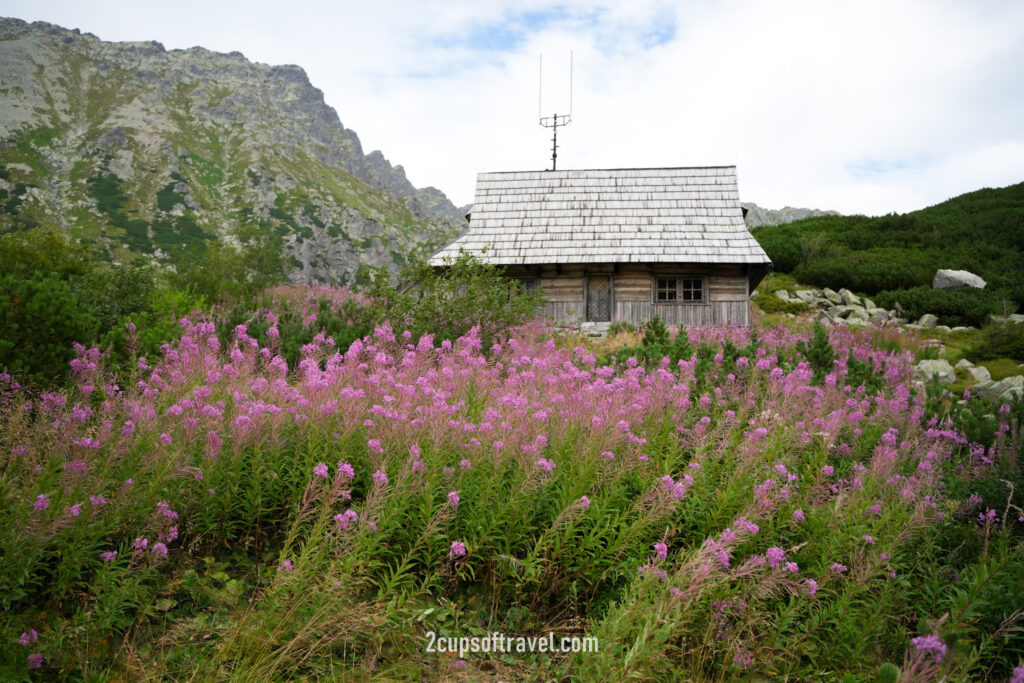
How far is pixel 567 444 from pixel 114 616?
2646 millimetres

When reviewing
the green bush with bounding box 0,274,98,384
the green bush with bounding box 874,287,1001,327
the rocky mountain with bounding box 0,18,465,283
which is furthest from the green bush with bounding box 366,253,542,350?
the rocky mountain with bounding box 0,18,465,283

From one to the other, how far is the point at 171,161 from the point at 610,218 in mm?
130530

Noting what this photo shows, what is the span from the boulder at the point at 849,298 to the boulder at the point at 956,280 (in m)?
3.15

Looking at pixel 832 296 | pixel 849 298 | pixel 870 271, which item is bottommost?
pixel 849 298

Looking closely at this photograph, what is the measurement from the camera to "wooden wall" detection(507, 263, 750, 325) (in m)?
19.5

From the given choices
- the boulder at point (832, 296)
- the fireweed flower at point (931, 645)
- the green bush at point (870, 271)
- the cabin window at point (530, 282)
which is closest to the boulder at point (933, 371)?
the fireweed flower at point (931, 645)

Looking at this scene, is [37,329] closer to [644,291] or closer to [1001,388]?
[1001,388]

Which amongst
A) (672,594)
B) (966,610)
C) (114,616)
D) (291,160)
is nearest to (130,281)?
(114,616)

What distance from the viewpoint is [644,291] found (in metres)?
20.0

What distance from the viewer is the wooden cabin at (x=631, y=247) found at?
63.4ft

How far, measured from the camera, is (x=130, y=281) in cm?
973

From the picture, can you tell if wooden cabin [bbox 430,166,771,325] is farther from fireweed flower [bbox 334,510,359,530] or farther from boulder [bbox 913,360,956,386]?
fireweed flower [bbox 334,510,359,530]

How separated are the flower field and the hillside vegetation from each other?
19.8 metres

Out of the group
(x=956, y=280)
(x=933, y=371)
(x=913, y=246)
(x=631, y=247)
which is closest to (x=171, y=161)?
(x=631, y=247)
